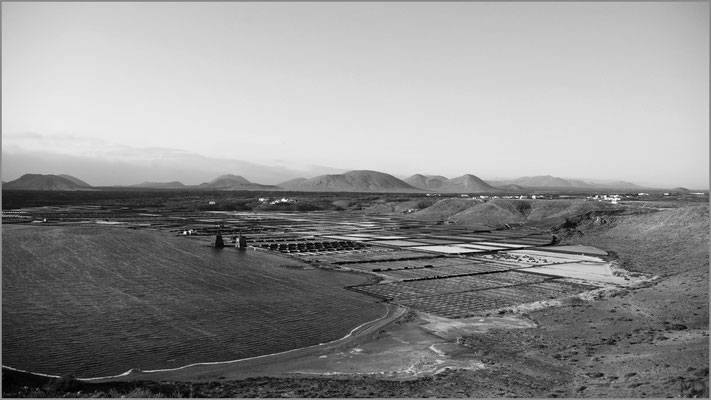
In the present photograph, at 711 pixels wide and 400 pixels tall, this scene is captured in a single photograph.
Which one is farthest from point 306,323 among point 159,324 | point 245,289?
point 245,289

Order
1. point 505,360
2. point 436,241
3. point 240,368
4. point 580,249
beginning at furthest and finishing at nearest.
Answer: point 436,241 → point 580,249 → point 505,360 → point 240,368

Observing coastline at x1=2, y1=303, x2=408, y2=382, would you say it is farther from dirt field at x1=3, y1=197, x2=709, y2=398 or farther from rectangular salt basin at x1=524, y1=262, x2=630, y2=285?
rectangular salt basin at x1=524, y1=262, x2=630, y2=285

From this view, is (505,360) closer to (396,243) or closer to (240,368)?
(240,368)

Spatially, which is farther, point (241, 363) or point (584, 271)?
point (584, 271)

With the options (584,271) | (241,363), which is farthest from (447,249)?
(241,363)

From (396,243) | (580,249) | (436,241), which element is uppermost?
(396,243)

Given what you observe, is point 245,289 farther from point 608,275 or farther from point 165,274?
point 608,275

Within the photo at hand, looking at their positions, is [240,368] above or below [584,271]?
above
